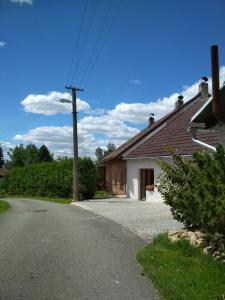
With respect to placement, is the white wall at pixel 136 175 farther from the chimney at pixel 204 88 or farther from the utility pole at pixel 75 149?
the chimney at pixel 204 88

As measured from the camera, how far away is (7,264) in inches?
337

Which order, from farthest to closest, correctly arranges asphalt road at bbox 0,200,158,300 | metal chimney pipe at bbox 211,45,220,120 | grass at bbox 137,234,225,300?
metal chimney pipe at bbox 211,45,220,120
asphalt road at bbox 0,200,158,300
grass at bbox 137,234,225,300

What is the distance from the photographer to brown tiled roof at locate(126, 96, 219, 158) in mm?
23016

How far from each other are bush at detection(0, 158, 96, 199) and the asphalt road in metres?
19.7

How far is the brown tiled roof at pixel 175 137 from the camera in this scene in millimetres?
23016

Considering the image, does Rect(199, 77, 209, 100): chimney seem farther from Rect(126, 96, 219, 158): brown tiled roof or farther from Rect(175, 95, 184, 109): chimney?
Rect(175, 95, 184, 109): chimney

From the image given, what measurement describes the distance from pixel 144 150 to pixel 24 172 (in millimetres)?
17414

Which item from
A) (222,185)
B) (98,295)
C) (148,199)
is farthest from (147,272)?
(148,199)

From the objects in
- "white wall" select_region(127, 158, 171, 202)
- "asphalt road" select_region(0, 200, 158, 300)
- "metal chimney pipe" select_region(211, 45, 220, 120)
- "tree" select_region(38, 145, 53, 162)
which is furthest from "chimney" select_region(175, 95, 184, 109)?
"tree" select_region(38, 145, 53, 162)

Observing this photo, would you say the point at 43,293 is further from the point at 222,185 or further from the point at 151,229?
the point at 151,229

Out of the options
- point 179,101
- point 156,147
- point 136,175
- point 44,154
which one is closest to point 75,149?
point 136,175

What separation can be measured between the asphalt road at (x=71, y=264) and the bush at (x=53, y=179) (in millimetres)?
19741

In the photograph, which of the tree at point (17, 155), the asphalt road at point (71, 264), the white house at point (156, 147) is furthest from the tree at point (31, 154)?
the asphalt road at point (71, 264)

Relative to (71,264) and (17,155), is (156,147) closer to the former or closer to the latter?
(71,264)
